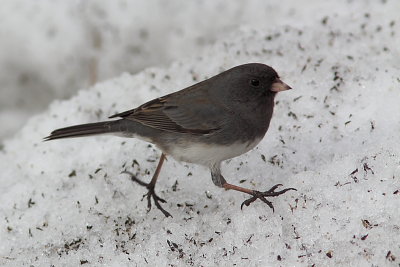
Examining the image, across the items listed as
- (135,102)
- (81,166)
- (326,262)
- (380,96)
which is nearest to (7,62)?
(135,102)

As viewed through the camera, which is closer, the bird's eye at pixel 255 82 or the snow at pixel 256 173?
the snow at pixel 256 173

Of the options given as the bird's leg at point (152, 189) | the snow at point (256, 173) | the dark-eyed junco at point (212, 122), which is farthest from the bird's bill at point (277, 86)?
the bird's leg at point (152, 189)

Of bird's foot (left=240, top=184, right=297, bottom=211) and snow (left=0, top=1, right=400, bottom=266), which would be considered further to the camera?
bird's foot (left=240, top=184, right=297, bottom=211)

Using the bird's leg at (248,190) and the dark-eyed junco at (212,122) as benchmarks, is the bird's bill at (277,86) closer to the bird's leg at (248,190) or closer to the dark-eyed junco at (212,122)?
the dark-eyed junco at (212,122)

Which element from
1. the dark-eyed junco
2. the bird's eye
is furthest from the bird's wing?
the bird's eye

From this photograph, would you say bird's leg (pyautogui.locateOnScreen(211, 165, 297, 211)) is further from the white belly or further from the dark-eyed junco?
the white belly
